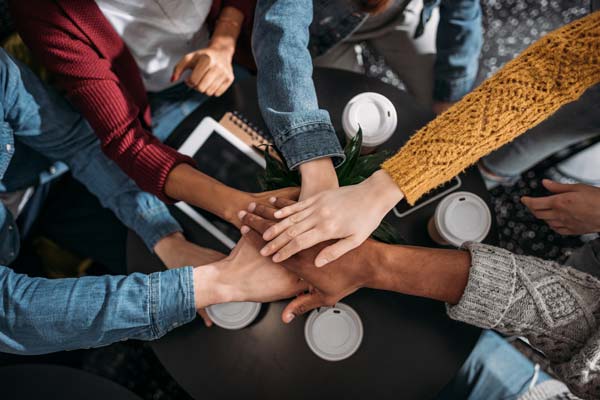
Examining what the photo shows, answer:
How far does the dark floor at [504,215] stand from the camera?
→ 5.18 feet

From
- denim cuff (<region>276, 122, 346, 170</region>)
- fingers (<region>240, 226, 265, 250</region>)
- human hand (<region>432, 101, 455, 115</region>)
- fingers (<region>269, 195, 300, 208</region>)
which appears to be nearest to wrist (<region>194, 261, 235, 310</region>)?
fingers (<region>240, 226, 265, 250</region>)

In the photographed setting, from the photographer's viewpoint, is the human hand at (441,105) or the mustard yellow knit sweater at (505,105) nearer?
the mustard yellow knit sweater at (505,105)

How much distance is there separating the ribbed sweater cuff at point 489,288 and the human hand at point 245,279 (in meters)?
0.39

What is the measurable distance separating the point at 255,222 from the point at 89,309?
0.42m

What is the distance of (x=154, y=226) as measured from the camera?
120cm

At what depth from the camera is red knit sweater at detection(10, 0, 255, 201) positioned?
1.10 metres

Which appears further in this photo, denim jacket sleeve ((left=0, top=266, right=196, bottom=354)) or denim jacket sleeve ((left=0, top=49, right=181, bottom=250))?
denim jacket sleeve ((left=0, top=49, right=181, bottom=250))

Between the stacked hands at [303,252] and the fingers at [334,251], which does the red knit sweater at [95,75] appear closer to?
the stacked hands at [303,252]

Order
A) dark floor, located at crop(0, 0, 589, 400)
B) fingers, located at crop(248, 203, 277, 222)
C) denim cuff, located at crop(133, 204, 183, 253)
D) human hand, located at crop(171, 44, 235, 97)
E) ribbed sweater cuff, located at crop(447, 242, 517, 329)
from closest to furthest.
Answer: ribbed sweater cuff, located at crop(447, 242, 517, 329), fingers, located at crop(248, 203, 277, 222), denim cuff, located at crop(133, 204, 183, 253), human hand, located at crop(171, 44, 235, 97), dark floor, located at crop(0, 0, 589, 400)

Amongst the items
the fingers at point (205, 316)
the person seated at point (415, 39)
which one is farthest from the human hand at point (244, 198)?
the person seated at point (415, 39)

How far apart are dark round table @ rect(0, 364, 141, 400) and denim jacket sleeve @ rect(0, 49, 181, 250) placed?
13.8 inches

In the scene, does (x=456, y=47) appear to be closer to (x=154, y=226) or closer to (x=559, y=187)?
(x=559, y=187)

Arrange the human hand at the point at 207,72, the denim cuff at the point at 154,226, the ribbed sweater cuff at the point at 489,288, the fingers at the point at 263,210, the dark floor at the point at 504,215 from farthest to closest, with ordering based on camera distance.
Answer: the dark floor at the point at 504,215 → the human hand at the point at 207,72 → the denim cuff at the point at 154,226 → the fingers at the point at 263,210 → the ribbed sweater cuff at the point at 489,288

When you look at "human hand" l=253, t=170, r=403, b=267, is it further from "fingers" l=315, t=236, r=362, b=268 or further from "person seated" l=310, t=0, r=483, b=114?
"person seated" l=310, t=0, r=483, b=114
